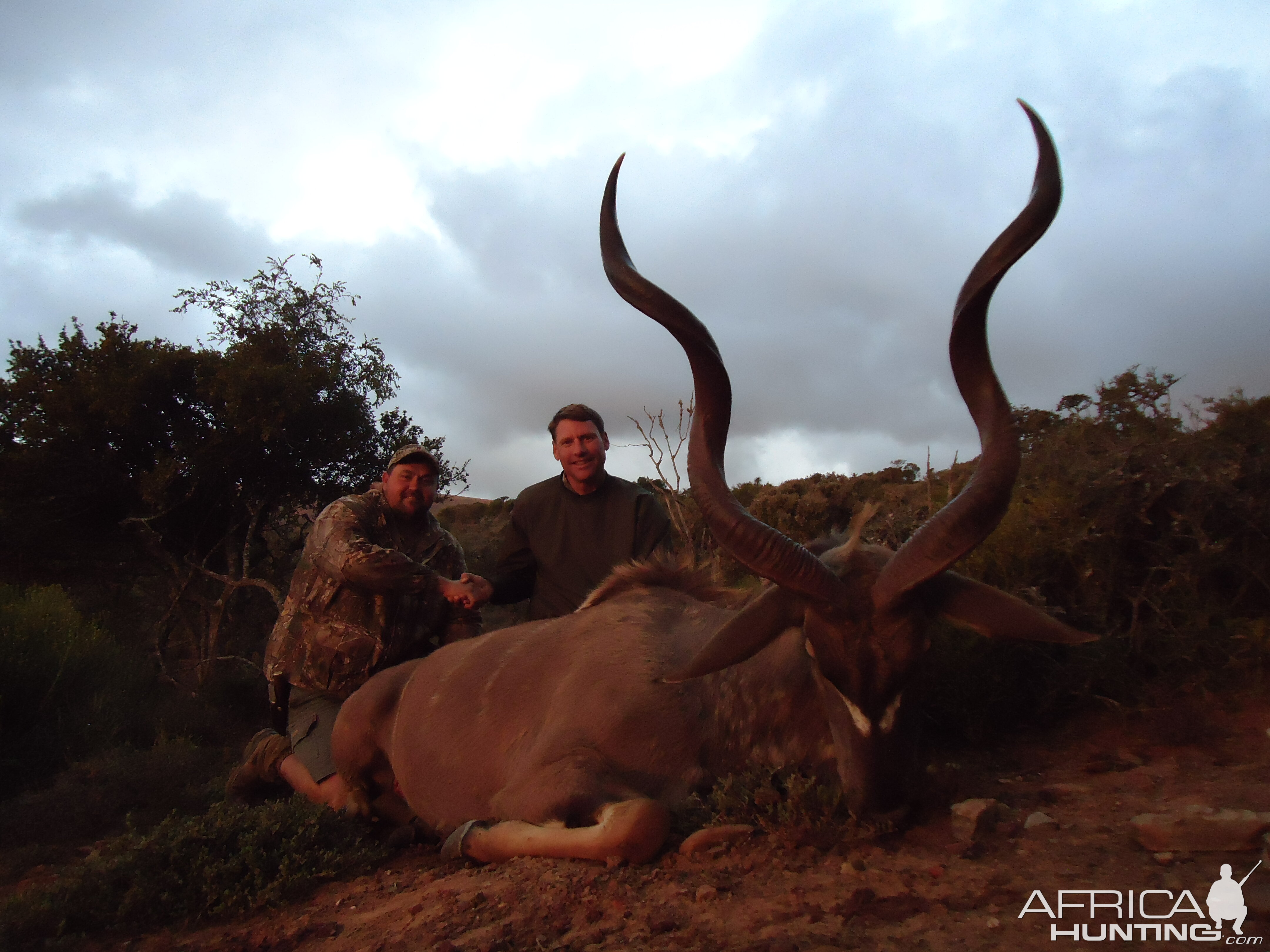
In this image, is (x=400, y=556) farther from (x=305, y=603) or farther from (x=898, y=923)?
(x=898, y=923)

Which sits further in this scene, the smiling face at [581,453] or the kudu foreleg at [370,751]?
the smiling face at [581,453]

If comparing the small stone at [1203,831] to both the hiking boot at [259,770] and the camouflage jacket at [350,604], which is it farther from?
the hiking boot at [259,770]

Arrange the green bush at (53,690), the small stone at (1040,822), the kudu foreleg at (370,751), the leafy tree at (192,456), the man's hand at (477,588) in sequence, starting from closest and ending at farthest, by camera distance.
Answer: the small stone at (1040,822) < the kudu foreleg at (370,751) < the man's hand at (477,588) < the green bush at (53,690) < the leafy tree at (192,456)

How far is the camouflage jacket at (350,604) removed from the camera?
4.84 metres

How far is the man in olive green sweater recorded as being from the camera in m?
5.89

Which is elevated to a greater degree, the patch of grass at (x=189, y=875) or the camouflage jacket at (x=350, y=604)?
the camouflage jacket at (x=350, y=604)

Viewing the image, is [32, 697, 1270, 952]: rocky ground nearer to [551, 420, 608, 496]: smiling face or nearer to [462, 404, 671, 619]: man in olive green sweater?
[462, 404, 671, 619]: man in olive green sweater

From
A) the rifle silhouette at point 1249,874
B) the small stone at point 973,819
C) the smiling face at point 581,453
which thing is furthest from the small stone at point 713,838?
the smiling face at point 581,453

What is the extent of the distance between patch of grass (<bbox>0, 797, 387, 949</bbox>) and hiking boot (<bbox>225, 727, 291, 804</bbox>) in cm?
151

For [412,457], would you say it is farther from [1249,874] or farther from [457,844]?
[1249,874]

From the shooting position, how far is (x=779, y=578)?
3.03 metres

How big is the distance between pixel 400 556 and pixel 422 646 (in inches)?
43.7

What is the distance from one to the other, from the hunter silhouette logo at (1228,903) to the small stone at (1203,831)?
0.19m

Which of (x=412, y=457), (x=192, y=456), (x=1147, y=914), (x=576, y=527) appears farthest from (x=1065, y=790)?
(x=192, y=456)
